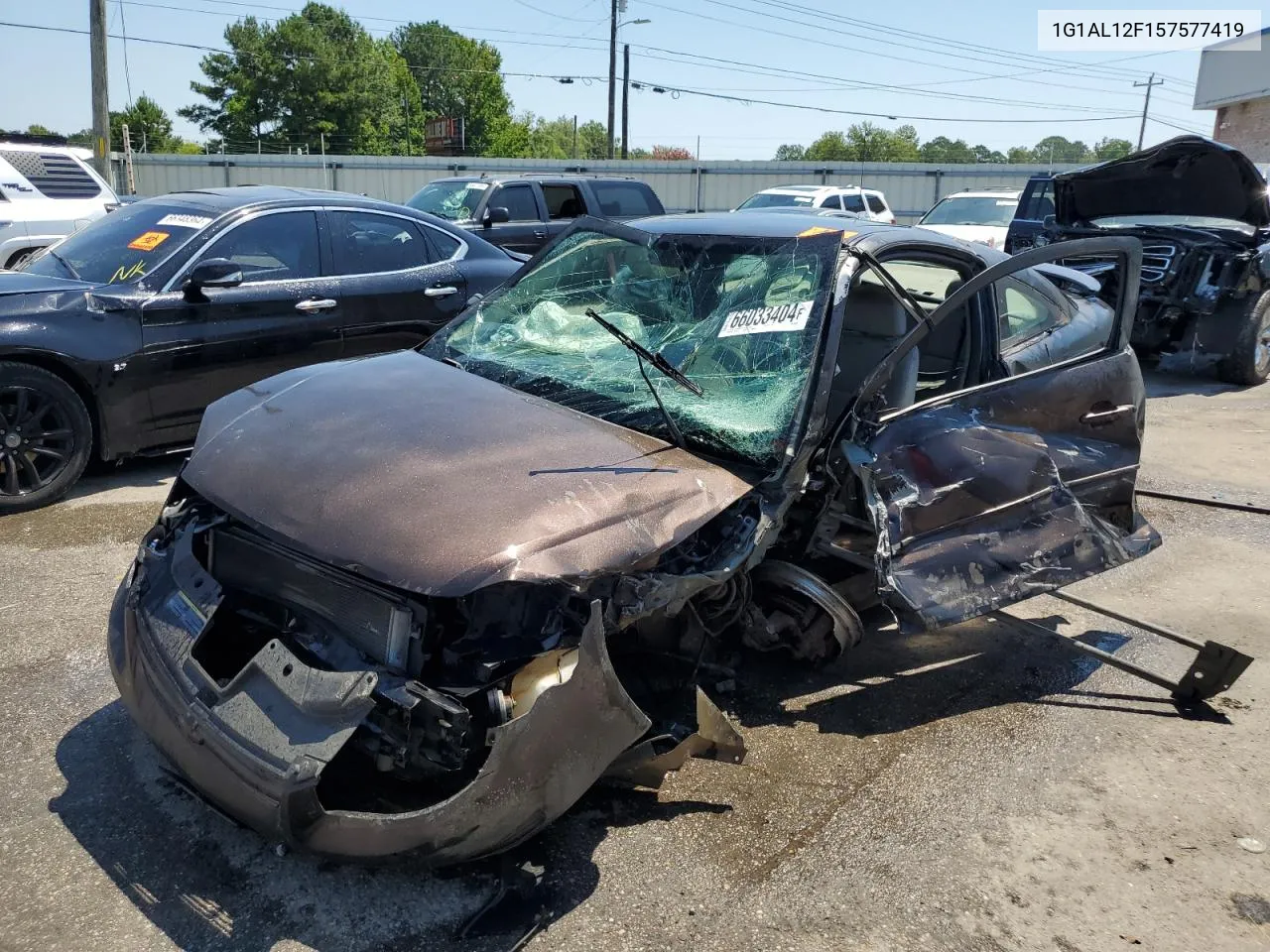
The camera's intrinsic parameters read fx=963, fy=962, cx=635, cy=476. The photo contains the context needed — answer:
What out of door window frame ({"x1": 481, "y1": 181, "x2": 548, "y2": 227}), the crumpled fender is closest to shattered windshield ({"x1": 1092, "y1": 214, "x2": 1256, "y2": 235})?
door window frame ({"x1": 481, "y1": 181, "x2": 548, "y2": 227})

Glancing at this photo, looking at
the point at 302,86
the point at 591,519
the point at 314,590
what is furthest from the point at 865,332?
the point at 302,86

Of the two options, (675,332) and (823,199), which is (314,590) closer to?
(675,332)

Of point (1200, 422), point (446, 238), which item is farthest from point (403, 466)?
point (1200, 422)

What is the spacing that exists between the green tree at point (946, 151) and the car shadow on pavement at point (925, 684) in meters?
92.0

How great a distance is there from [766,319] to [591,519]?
1212 mm

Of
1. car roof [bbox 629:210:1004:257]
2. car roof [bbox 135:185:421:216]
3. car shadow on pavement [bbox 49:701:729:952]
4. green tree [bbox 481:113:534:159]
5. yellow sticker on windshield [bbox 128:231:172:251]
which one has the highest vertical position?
green tree [bbox 481:113:534:159]

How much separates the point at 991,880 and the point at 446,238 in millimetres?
5550

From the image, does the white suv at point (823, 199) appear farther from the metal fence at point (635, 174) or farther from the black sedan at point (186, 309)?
the metal fence at point (635, 174)

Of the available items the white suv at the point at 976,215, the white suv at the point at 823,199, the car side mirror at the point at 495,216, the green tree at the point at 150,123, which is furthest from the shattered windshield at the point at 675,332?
the green tree at the point at 150,123

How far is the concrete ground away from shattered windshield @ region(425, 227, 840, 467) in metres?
1.08

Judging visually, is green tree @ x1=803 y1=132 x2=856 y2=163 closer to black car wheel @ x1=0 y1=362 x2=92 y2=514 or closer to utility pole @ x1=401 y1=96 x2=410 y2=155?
utility pole @ x1=401 y1=96 x2=410 y2=155

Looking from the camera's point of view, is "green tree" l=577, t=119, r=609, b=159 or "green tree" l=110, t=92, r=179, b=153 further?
"green tree" l=577, t=119, r=609, b=159

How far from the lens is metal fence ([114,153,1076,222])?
26969 mm

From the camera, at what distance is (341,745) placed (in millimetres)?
2240
